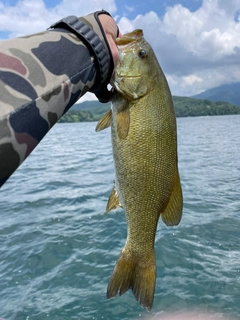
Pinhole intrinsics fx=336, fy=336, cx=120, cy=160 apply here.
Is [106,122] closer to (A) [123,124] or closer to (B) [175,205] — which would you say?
(A) [123,124]

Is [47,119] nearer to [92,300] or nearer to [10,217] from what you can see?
[92,300]

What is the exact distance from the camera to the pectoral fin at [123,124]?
95.8 inches

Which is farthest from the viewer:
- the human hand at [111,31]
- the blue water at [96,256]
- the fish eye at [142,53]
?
the blue water at [96,256]

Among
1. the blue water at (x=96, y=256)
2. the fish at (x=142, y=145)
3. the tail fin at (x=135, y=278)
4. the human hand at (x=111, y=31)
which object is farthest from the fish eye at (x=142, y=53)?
the blue water at (x=96, y=256)

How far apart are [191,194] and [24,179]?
9714 mm

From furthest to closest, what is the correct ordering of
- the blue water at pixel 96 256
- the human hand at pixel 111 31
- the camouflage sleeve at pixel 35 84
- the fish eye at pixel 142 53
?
the blue water at pixel 96 256, the fish eye at pixel 142 53, the human hand at pixel 111 31, the camouflage sleeve at pixel 35 84

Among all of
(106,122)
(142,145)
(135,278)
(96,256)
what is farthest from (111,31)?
(96,256)

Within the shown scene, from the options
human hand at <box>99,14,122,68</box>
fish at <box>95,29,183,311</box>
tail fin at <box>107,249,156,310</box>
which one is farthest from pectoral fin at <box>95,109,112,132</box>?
tail fin at <box>107,249,156,310</box>

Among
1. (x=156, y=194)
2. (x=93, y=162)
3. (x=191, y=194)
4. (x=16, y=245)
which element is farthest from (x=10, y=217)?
(x=93, y=162)

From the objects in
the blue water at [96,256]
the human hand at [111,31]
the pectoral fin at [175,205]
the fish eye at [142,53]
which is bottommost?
the blue water at [96,256]

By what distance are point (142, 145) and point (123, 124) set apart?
210 millimetres

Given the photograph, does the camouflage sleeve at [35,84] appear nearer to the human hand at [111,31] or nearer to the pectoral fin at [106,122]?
the human hand at [111,31]

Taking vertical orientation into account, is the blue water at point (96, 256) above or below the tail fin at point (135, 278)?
below

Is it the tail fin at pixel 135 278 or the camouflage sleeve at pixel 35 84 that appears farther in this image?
the tail fin at pixel 135 278
